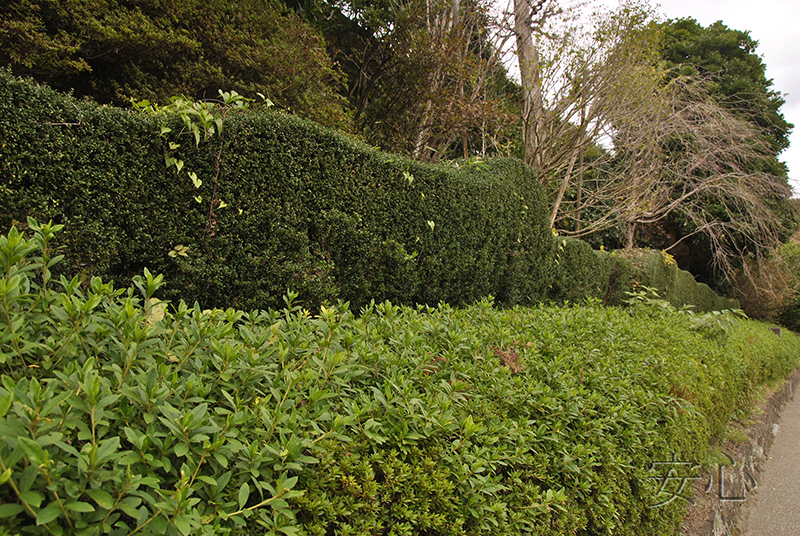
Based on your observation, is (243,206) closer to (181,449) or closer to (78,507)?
(181,449)

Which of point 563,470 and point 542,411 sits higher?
point 542,411

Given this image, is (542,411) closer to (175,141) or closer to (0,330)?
(0,330)

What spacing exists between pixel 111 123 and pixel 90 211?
572 millimetres

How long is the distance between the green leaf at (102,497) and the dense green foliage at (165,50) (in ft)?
17.5

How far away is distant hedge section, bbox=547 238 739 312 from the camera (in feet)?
24.3

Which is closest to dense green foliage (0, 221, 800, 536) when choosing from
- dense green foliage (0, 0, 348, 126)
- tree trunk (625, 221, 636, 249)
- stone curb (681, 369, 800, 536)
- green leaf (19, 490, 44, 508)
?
green leaf (19, 490, 44, 508)

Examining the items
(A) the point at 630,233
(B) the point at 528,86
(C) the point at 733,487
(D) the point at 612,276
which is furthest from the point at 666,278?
(C) the point at 733,487

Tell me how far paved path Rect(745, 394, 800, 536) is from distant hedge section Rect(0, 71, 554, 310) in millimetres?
3425

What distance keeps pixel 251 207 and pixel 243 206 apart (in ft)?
0.20

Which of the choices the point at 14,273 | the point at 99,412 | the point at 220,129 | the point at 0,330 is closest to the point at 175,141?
the point at 220,129

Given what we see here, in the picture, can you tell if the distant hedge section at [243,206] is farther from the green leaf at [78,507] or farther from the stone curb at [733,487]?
the stone curb at [733,487]

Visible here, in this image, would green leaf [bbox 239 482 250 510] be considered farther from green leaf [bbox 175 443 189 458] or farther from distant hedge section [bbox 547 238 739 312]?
distant hedge section [bbox 547 238 739 312]

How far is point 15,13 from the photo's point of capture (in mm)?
4707

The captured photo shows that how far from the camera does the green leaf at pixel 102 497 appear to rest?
0.91 metres
